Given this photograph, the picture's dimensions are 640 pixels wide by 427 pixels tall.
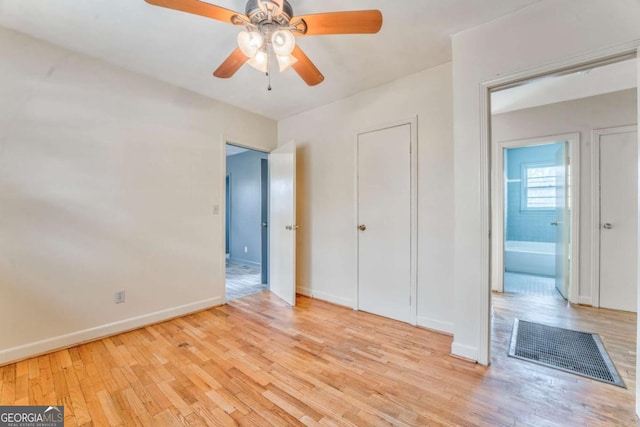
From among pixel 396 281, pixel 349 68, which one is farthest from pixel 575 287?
pixel 349 68

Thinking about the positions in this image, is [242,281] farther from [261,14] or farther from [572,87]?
[572,87]

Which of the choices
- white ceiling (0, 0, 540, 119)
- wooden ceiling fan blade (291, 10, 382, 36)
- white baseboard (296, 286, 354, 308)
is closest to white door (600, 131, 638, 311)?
white ceiling (0, 0, 540, 119)

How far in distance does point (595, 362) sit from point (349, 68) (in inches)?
121

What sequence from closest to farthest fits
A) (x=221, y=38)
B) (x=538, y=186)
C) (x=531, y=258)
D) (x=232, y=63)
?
(x=232, y=63)
(x=221, y=38)
(x=531, y=258)
(x=538, y=186)

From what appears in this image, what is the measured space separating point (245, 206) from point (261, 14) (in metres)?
4.52

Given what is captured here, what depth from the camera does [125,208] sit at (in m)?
2.52

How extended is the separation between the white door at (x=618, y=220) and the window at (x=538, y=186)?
2290 mm

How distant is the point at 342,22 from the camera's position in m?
1.43

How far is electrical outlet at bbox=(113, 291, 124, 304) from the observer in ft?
8.09

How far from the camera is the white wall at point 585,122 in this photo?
2939 millimetres

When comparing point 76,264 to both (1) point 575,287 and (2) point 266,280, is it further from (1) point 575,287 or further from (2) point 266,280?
(1) point 575,287

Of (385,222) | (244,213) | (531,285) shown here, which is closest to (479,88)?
(385,222)

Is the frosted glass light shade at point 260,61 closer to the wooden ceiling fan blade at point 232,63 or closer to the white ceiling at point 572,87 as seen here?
the wooden ceiling fan blade at point 232,63

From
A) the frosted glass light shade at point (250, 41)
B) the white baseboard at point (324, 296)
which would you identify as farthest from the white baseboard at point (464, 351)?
the frosted glass light shade at point (250, 41)
